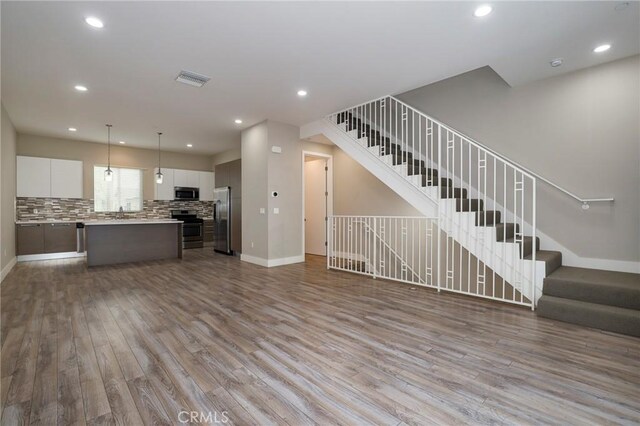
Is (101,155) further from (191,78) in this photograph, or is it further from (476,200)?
(476,200)

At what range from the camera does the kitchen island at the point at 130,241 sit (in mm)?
6051

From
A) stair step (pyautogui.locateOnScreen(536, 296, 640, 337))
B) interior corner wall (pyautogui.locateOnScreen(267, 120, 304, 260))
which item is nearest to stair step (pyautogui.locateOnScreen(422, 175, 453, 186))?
stair step (pyautogui.locateOnScreen(536, 296, 640, 337))

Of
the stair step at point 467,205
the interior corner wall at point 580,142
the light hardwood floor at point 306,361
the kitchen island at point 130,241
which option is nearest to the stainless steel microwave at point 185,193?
the kitchen island at point 130,241

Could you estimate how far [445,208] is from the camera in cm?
421

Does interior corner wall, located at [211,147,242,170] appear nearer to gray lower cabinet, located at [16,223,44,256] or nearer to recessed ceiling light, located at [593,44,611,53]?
gray lower cabinet, located at [16,223,44,256]

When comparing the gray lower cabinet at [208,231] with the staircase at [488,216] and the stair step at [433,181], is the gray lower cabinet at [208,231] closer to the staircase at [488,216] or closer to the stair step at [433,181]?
the staircase at [488,216]

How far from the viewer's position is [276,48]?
3.36m

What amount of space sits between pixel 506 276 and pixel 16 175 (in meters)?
9.77

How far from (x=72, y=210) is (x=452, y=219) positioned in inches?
355

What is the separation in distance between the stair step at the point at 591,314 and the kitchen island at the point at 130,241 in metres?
7.06

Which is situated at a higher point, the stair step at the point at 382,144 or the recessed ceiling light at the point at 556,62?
the recessed ceiling light at the point at 556,62

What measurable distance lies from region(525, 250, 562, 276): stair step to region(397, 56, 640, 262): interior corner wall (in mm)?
287

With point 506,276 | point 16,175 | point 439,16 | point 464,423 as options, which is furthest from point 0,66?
point 506,276

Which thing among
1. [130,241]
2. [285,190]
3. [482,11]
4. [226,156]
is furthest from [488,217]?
[226,156]
